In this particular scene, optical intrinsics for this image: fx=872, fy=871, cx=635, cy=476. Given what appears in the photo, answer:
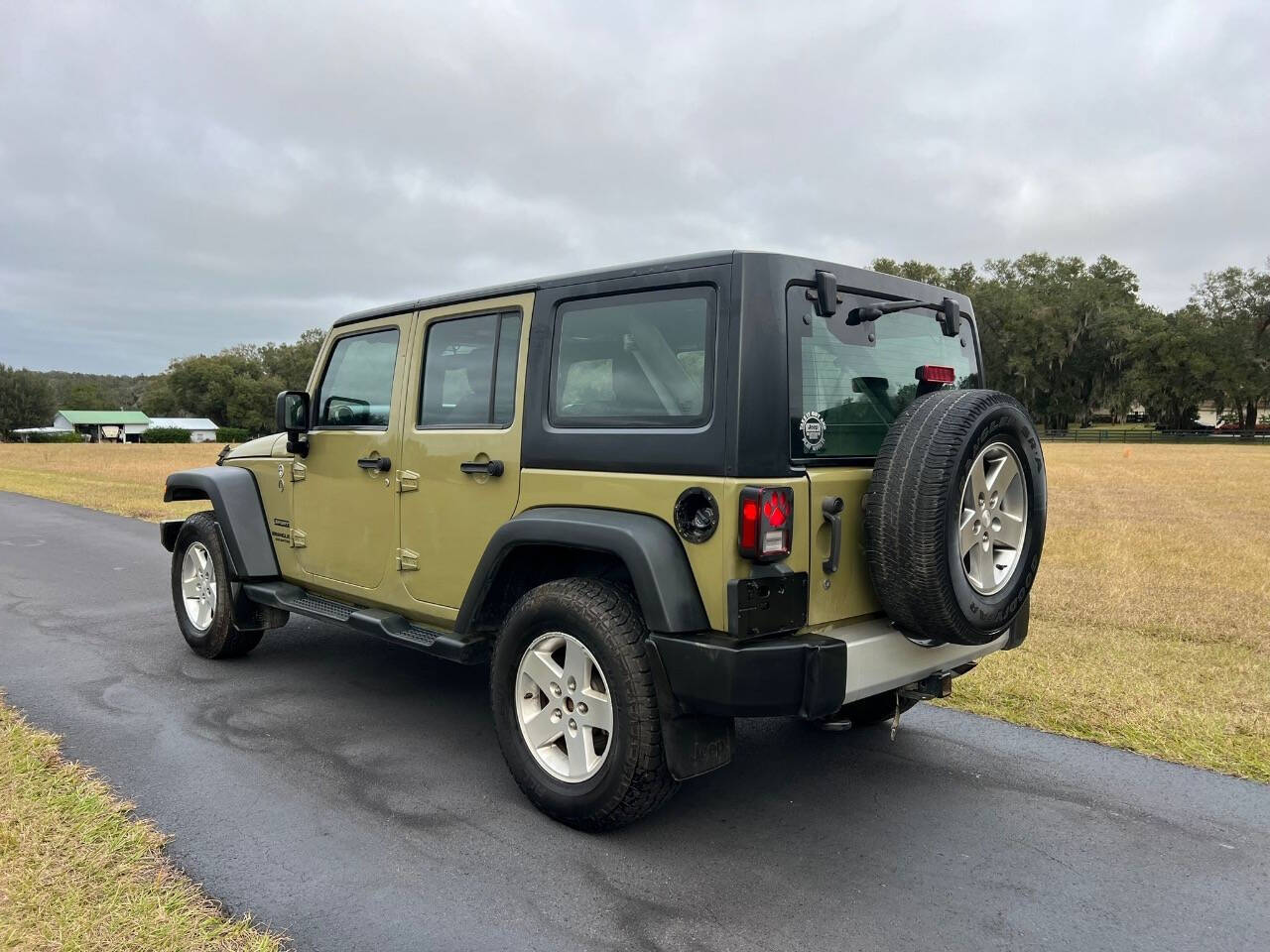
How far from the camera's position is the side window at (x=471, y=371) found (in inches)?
148

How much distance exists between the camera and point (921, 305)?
3.56 meters

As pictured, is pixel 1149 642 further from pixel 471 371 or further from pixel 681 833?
pixel 471 371

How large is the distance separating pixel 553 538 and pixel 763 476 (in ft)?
2.75

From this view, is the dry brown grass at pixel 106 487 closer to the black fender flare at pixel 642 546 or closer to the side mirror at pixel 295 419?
the side mirror at pixel 295 419

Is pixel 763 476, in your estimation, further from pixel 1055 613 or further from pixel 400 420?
pixel 1055 613

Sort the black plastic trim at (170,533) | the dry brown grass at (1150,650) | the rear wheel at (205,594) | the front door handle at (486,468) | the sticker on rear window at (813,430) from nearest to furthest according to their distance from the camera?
the sticker on rear window at (813,430)
the front door handle at (486,468)
the dry brown grass at (1150,650)
the rear wheel at (205,594)
the black plastic trim at (170,533)

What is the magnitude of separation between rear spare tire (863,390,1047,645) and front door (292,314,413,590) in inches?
91.8

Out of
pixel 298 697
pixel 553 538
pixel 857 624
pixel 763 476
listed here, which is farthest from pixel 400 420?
pixel 857 624

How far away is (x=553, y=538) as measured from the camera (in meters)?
3.23

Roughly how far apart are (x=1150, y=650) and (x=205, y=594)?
610 cm

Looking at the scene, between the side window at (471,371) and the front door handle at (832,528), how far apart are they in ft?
4.53

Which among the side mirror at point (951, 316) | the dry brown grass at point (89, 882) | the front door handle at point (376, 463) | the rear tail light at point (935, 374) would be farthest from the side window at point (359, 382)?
the side mirror at point (951, 316)

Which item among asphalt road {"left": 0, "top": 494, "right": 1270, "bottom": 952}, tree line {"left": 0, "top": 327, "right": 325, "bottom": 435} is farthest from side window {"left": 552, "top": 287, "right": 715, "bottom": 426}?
tree line {"left": 0, "top": 327, "right": 325, "bottom": 435}

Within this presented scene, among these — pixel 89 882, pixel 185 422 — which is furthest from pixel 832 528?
pixel 185 422
